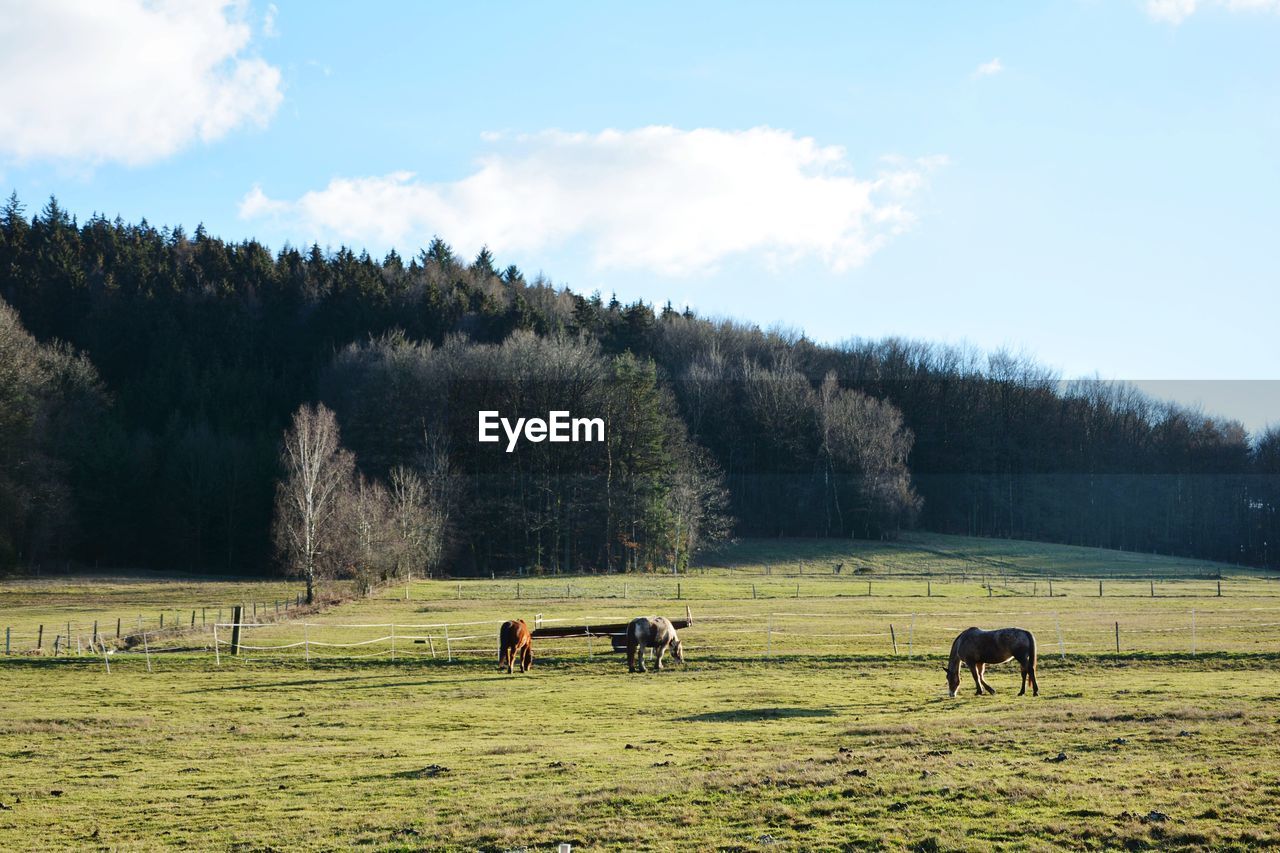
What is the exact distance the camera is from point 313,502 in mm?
59344

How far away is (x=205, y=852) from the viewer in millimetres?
12367

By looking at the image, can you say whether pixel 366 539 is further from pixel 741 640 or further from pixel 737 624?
pixel 741 640

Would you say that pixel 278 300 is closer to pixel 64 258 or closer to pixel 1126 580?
pixel 64 258

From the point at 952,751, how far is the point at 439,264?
131464mm

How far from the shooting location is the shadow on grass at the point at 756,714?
70.2 feet

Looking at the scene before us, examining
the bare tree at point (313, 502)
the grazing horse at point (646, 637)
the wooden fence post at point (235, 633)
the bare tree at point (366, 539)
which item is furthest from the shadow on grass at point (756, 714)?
the bare tree at point (366, 539)

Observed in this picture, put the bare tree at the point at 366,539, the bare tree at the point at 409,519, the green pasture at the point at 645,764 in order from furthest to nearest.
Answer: the bare tree at the point at 409,519 → the bare tree at the point at 366,539 → the green pasture at the point at 645,764

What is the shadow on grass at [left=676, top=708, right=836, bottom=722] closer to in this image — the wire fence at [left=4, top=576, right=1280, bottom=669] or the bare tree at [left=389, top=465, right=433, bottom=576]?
the wire fence at [left=4, top=576, right=1280, bottom=669]

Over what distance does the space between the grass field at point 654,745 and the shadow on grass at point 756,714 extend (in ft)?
0.34

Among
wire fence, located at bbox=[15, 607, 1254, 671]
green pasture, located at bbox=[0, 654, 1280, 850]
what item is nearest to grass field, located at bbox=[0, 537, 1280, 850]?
green pasture, located at bbox=[0, 654, 1280, 850]

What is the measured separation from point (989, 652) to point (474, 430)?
60490 millimetres

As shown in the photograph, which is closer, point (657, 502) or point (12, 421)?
point (12, 421)

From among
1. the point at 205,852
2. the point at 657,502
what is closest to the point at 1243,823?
the point at 205,852

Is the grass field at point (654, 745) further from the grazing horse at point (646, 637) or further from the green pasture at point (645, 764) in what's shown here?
the grazing horse at point (646, 637)
